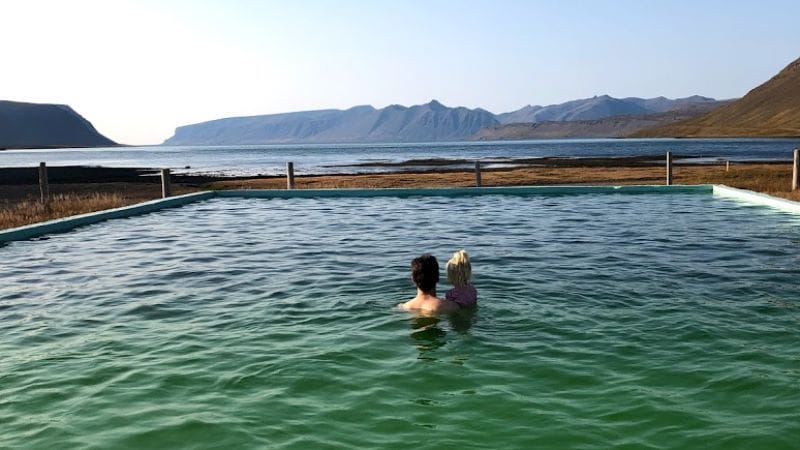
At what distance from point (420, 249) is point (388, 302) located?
3820 mm

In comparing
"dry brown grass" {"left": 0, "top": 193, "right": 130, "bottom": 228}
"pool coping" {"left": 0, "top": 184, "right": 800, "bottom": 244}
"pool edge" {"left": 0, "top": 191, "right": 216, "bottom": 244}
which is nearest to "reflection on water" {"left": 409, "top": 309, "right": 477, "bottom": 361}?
"pool edge" {"left": 0, "top": 191, "right": 216, "bottom": 244}

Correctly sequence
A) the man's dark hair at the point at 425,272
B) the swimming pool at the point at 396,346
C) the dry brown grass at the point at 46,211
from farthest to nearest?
the dry brown grass at the point at 46,211
the man's dark hair at the point at 425,272
the swimming pool at the point at 396,346

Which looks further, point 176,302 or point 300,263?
point 300,263

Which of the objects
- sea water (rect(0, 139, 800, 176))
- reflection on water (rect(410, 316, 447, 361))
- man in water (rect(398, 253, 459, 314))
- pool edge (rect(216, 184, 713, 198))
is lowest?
reflection on water (rect(410, 316, 447, 361))

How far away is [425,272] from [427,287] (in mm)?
210

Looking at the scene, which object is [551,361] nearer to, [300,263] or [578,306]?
[578,306]

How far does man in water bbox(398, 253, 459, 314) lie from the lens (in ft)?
24.1

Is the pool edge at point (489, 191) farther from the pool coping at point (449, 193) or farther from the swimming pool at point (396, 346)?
the swimming pool at point (396, 346)

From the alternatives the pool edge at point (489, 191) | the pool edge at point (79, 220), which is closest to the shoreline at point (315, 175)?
the pool edge at point (489, 191)

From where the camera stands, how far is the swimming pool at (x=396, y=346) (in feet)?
15.8

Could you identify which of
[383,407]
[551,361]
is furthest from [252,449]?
[551,361]

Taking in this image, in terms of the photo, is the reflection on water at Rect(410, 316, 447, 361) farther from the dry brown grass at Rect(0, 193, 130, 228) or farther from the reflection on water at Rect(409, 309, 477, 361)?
the dry brown grass at Rect(0, 193, 130, 228)

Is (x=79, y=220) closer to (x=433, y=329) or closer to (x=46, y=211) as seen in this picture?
(x=46, y=211)

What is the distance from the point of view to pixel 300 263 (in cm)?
1089
